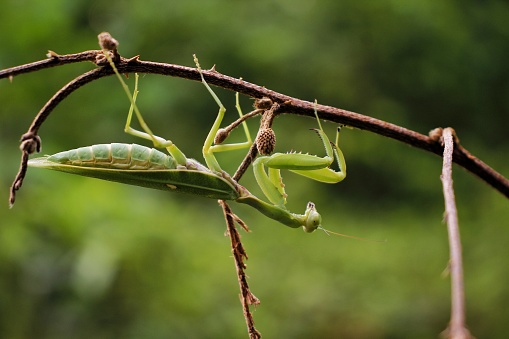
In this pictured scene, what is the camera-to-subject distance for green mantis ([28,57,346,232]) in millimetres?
2162

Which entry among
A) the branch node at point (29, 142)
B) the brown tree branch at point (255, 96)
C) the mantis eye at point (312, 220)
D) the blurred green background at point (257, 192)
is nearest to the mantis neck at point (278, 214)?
the mantis eye at point (312, 220)

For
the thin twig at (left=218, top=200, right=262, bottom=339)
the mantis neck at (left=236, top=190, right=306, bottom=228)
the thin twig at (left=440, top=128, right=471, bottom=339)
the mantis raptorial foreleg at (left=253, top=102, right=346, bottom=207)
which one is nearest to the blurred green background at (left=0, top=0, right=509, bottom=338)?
the mantis neck at (left=236, top=190, right=306, bottom=228)

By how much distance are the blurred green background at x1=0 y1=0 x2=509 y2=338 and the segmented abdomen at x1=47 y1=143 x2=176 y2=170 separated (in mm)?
2099

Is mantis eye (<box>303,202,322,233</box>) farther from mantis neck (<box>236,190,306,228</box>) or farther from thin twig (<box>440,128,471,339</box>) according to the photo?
thin twig (<box>440,128,471,339</box>)

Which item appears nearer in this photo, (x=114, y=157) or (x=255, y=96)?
(x=255, y=96)

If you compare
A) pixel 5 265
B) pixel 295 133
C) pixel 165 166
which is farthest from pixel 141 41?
pixel 165 166

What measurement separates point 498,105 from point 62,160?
828cm

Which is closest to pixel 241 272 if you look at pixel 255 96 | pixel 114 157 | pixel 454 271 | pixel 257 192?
pixel 255 96

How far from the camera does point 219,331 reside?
16.6 ft

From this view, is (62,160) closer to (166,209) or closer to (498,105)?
(166,209)

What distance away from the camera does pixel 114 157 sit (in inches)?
86.1

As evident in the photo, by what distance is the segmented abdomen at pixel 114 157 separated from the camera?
2.15 m

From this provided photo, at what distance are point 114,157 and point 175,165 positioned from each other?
244mm

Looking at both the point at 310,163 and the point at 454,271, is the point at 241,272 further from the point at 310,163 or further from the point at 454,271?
the point at 454,271
